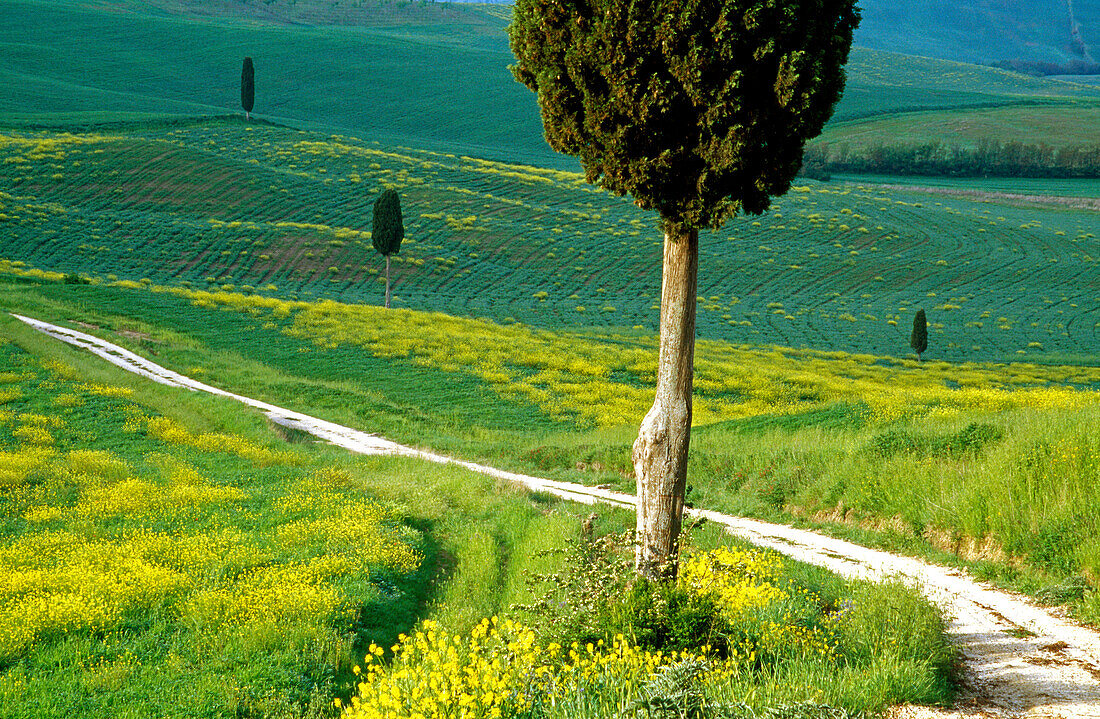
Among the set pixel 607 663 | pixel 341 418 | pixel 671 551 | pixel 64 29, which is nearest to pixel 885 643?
pixel 671 551

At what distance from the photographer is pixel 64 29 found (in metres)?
144

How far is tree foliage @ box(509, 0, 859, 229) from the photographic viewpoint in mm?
7312

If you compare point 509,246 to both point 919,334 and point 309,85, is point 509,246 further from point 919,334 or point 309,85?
point 309,85

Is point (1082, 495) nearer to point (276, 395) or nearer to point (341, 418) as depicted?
point (341, 418)

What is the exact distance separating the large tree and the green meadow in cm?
184

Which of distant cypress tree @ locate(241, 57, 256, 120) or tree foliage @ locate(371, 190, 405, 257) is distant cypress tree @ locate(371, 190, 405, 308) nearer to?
tree foliage @ locate(371, 190, 405, 257)

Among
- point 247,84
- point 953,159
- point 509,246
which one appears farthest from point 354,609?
point 953,159

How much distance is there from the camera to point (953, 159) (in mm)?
133000

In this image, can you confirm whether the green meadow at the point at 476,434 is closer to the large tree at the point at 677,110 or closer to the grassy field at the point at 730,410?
the grassy field at the point at 730,410

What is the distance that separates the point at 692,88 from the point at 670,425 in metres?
3.26

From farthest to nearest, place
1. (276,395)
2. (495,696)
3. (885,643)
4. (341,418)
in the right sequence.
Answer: (276,395) → (341,418) → (885,643) → (495,696)

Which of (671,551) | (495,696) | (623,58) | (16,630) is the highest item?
(623,58)

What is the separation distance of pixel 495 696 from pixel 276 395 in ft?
79.5

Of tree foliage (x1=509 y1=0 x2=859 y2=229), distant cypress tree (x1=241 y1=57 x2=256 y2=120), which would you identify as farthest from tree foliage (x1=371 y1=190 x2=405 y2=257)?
distant cypress tree (x1=241 y1=57 x2=256 y2=120)
